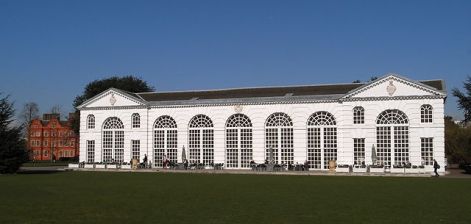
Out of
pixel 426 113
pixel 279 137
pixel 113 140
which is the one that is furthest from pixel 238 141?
pixel 426 113

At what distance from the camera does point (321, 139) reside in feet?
153

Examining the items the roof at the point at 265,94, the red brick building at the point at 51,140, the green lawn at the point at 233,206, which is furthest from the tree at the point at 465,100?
the red brick building at the point at 51,140

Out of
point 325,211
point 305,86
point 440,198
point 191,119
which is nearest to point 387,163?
point 305,86

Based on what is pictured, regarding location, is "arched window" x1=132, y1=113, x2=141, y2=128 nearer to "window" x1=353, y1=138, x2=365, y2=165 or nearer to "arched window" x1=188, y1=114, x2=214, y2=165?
"arched window" x1=188, y1=114, x2=214, y2=165

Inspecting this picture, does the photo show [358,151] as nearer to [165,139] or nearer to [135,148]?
[165,139]

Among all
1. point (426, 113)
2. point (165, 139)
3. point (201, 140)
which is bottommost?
point (201, 140)

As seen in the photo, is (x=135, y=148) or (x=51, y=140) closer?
(x=135, y=148)

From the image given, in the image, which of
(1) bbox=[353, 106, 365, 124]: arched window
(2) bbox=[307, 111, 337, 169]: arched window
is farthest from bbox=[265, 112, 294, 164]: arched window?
(1) bbox=[353, 106, 365, 124]: arched window

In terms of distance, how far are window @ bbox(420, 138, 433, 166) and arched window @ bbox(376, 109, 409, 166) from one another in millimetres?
1177

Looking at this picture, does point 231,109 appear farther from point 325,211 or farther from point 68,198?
point 325,211

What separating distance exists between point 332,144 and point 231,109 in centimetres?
997

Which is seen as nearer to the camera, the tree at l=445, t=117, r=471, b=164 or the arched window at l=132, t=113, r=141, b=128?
the tree at l=445, t=117, r=471, b=164

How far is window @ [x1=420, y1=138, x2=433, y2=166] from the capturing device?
43.6 metres

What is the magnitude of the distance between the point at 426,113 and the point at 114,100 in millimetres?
29667
